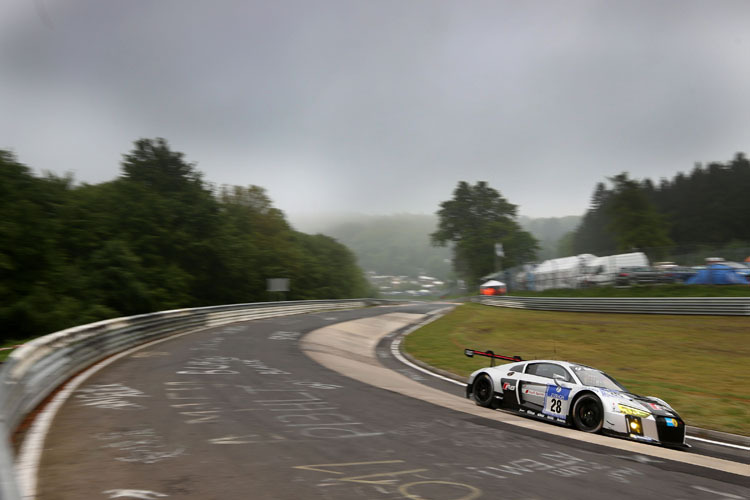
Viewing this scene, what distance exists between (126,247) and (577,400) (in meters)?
30.8

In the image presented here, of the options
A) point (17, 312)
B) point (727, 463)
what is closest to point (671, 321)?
point (727, 463)

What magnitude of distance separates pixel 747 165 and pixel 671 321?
295 feet

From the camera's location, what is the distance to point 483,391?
449 inches

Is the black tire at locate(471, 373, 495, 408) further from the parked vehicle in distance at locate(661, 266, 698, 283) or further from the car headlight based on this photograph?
the parked vehicle in distance at locate(661, 266, 698, 283)

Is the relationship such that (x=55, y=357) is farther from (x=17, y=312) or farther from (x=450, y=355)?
(x=17, y=312)

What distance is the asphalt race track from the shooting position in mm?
5180

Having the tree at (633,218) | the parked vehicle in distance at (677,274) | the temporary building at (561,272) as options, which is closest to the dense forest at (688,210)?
the tree at (633,218)

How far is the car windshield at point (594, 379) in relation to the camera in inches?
377

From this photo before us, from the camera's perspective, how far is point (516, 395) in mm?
10609

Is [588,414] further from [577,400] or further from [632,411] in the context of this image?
[632,411]

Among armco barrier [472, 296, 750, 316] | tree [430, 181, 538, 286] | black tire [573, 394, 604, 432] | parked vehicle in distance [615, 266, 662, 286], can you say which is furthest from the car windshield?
tree [430, 181, 538, 286]

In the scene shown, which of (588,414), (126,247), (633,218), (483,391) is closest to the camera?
(588,414)

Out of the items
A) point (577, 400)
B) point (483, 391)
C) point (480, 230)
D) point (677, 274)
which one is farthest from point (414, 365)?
point (480, 230)

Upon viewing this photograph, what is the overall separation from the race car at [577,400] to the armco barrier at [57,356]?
8.23 meters
